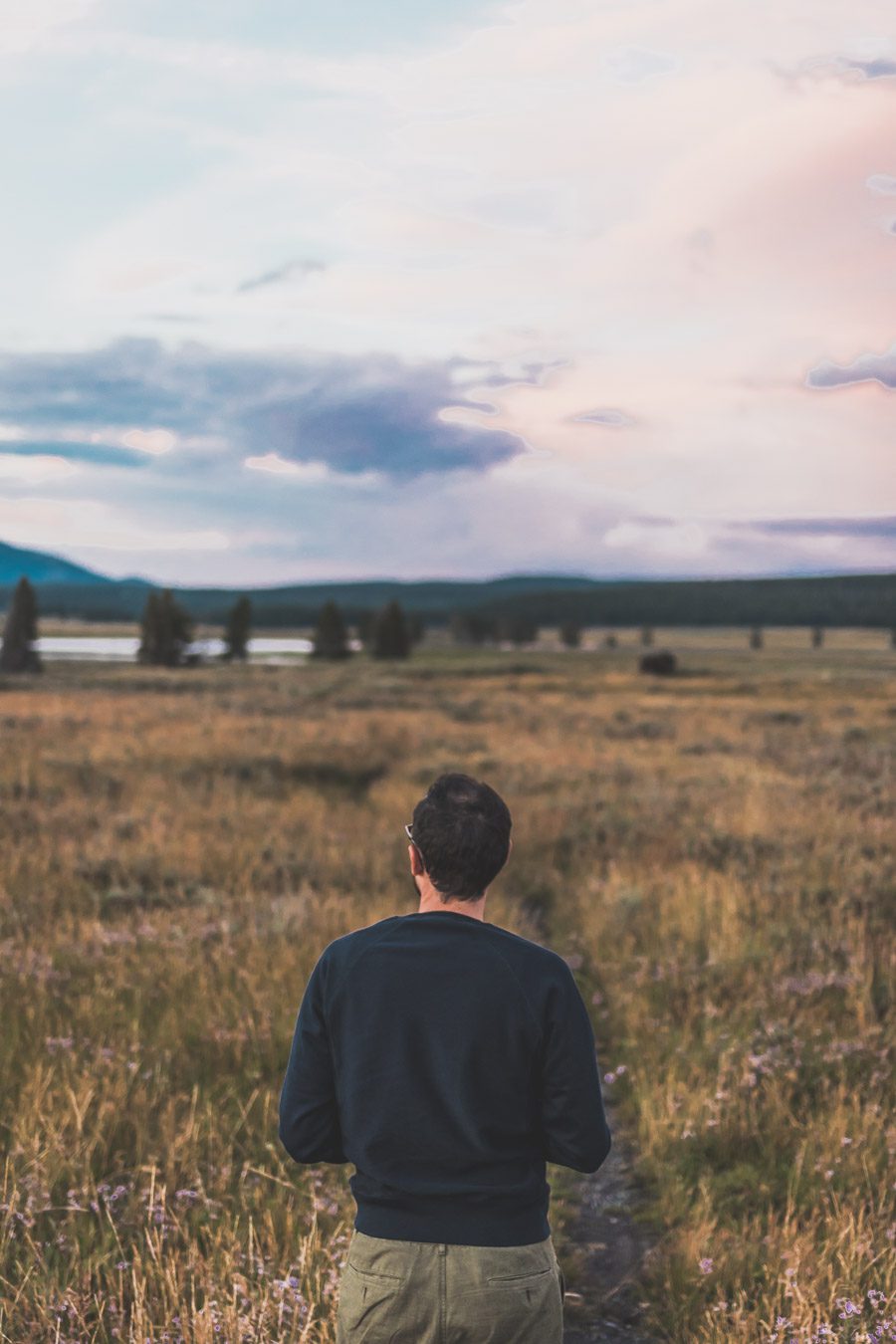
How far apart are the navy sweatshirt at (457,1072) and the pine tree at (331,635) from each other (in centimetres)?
9354

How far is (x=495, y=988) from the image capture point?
221 cm

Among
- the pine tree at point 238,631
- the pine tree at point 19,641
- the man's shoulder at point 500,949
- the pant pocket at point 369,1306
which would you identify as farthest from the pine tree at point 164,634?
the pant pocket at point 369,1306

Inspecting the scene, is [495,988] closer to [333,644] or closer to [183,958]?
[183,958]

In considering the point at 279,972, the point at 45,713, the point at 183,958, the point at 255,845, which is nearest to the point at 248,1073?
the point at 279,972

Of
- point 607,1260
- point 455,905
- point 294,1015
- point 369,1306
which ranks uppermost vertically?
point 455,905

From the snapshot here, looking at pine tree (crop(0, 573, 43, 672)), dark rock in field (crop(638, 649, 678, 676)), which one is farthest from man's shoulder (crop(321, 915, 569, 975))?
pine tree (crop(0, 573, 43, 672))

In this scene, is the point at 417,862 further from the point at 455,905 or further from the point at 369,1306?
the point at 369,1306

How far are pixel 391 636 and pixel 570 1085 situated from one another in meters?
93.1

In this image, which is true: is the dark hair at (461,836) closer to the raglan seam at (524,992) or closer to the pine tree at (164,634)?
the raglan seam at (524,992)

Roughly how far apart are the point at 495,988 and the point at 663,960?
573 centimetres

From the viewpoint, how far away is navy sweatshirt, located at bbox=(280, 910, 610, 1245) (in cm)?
221

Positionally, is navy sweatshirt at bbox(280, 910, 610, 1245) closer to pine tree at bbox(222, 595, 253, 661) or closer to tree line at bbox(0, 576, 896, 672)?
tree line at bbox(0, 576, 896, 672)

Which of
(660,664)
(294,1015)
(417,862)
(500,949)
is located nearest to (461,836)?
(417,862)

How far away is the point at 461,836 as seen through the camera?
7.54 feet
